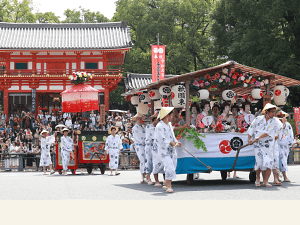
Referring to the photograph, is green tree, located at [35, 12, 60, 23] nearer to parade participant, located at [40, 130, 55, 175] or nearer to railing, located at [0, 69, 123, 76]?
railing, located at [0, 69, 123, 76]

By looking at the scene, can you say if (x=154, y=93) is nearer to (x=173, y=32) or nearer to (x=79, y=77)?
(x=79, y=77)

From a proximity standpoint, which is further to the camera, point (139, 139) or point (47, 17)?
point (47, 17)

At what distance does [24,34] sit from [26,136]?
42.5ft

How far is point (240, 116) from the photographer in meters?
10.6

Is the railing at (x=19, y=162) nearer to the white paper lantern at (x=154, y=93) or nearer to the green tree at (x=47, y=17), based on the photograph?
the white paper lantern at (x=154, y=93)

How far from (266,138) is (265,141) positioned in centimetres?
7

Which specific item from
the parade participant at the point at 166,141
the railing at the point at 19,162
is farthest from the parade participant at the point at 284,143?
the railing at the point at 19,162

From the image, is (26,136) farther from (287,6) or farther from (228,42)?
(287,6)

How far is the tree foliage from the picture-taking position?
105 feet

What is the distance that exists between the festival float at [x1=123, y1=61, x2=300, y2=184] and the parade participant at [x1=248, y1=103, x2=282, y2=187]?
54cm

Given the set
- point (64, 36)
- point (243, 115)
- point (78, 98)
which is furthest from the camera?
point (64, 36)

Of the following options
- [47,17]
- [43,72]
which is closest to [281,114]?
[43,72]

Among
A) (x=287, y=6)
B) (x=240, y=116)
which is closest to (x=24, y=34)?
(x=287, y=6)

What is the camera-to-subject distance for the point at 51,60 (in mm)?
30250
